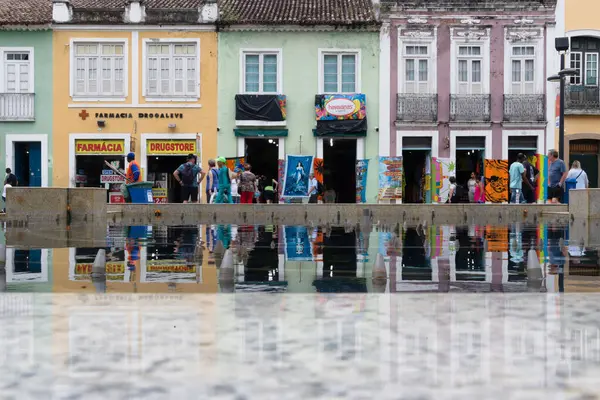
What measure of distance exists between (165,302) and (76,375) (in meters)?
2.13

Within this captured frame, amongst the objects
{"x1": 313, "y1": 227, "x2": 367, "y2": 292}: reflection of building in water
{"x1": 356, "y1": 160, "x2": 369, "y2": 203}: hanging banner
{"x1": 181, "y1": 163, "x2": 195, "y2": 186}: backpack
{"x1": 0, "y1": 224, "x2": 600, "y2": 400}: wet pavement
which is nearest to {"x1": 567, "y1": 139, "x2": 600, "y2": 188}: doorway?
{"x1": 356, "y1": 160, "x2": 369, "y2": 203}: hanging banner

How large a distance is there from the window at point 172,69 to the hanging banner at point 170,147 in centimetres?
192

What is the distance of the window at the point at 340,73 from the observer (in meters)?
30.4

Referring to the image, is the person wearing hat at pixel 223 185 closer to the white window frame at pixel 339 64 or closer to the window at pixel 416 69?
the white window frame at pixel 339 64

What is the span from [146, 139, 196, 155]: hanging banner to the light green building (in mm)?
1221

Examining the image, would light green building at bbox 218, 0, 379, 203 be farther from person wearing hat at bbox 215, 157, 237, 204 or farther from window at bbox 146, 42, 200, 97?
person wearing hat at bbox 215, 157, 237, 204

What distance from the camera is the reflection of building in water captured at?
25.8ft

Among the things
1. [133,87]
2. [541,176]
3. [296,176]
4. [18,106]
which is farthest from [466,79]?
[18,106]

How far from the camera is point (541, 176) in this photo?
99.6 feet

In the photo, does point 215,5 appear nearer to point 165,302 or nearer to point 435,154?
point 435,154

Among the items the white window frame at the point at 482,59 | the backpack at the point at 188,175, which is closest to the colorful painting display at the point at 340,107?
the white window frame at the point at 482,59

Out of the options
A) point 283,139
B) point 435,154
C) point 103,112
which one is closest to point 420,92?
point 435,154

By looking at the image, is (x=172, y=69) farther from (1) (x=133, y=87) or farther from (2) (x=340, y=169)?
(2) (x=340, y=169)

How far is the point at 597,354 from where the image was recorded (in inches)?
179
